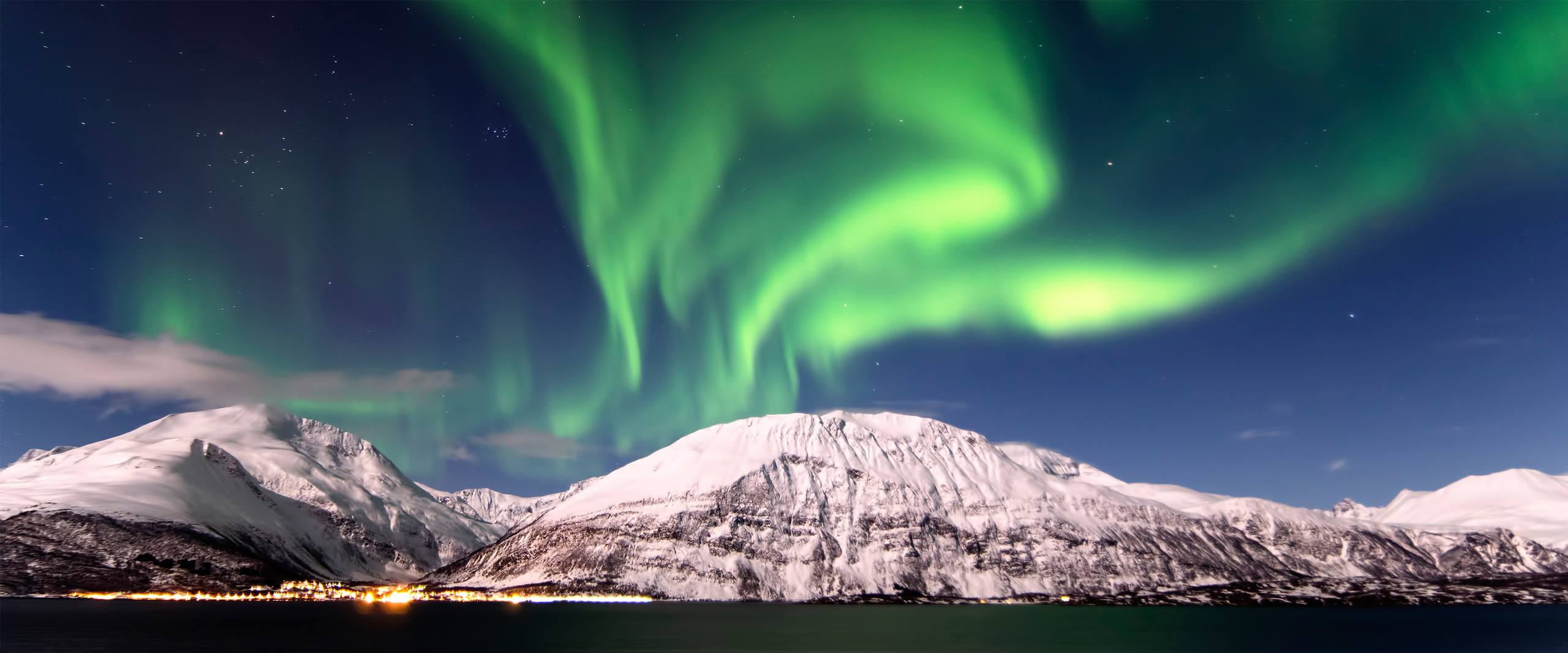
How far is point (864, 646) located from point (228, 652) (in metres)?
112

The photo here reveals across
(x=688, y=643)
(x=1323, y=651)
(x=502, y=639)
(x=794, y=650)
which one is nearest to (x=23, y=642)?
(x=502, y=639)

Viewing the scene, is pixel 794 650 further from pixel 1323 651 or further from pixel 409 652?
pixel 1323 651

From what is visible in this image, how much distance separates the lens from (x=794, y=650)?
17288cm

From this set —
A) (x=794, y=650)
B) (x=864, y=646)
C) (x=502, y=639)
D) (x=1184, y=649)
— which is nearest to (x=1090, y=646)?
(x=1184, y=649)

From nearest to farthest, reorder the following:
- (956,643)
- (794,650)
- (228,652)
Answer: (228,652), (794,650), (956,643)

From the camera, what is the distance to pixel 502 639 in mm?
192875

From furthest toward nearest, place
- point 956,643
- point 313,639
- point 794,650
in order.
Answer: point 956,643 < point 313,639 < point 794,650

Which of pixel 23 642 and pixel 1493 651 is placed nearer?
pixel 23 642

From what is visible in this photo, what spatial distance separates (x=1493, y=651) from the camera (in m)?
199

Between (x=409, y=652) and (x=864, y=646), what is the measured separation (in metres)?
85.3

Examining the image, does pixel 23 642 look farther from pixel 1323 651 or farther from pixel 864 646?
pixel 1323 651

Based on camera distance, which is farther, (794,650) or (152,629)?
(152,629)

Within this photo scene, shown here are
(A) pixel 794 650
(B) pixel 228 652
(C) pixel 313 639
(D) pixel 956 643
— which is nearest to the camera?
(B) pixel 228 652

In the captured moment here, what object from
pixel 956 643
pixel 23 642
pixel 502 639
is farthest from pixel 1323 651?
pixel 23 642
